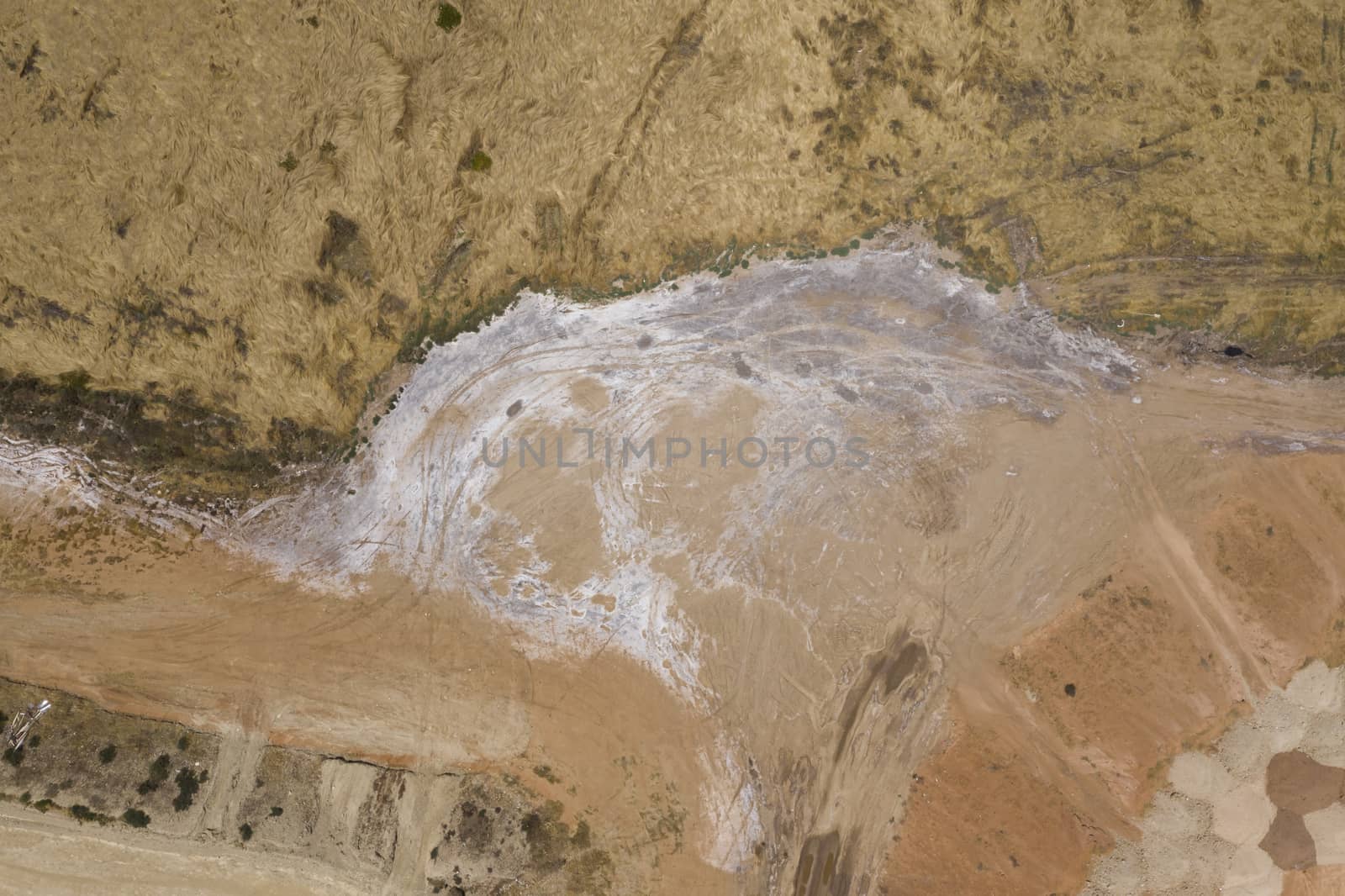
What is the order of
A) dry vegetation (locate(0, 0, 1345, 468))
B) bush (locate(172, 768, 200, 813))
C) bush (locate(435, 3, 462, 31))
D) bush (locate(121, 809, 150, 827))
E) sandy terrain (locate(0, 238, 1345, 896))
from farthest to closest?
sandy terrain (locate(0, 238, 1345, 896)) → bush (locate(172, 768, 200, 813)) → bush (locate(121, 809, 150, 827)) → bush (locate(435, 3, 462, 31)) → dry vegetation (locate(0, 0, 1345, 468))

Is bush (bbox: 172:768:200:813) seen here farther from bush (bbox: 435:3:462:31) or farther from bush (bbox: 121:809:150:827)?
bush (bbox: 435:3:462:31)

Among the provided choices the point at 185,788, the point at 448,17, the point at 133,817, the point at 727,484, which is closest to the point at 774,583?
the point at 727,484

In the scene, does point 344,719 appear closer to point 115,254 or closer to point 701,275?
point 115,254

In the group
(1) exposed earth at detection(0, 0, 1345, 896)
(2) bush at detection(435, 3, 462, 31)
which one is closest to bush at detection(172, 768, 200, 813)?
(1) exposed earth at detection(0, 0, 1345, 896)

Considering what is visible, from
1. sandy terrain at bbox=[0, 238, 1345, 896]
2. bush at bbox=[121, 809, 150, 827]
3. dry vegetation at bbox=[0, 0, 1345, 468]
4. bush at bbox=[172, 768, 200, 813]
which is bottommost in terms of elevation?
bush at bbox=[121, 809, 150, 827]

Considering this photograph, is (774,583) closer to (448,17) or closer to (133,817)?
(448,17)

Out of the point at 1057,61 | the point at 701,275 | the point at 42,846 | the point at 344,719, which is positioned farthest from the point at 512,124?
the point at 42,846
